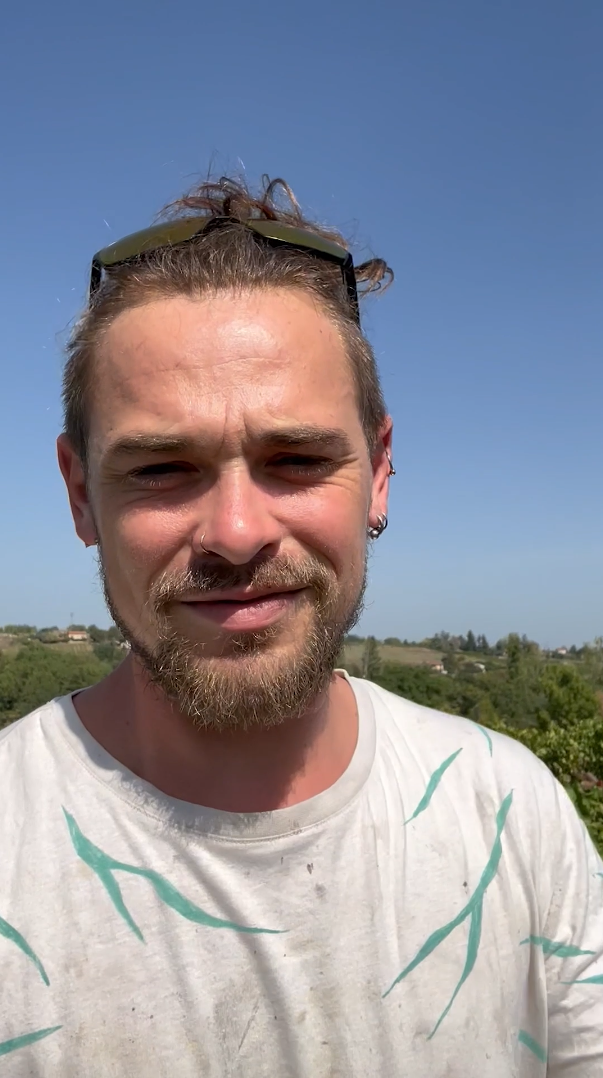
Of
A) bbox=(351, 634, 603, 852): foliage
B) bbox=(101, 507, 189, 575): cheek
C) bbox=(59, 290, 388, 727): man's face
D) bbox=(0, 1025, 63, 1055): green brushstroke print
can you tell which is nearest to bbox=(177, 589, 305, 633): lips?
bbox=(59, 290, 388, 727): man's face

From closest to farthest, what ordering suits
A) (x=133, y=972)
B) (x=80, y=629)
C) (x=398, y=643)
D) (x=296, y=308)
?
(x=133, y=972) < (x=296, y=308) < (x=80, y=629) < (x=398, y=643)

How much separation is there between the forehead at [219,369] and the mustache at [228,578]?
0.29m

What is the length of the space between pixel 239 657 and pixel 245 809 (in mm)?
372

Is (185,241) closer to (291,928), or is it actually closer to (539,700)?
(291,928)

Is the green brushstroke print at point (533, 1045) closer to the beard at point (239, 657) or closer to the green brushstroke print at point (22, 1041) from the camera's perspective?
the beard at point (239, 657)

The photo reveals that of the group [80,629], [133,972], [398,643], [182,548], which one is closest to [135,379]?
[182,548]

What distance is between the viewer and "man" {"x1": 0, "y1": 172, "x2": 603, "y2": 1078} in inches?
56.3

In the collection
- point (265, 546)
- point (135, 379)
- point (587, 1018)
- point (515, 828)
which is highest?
point (135, 379)

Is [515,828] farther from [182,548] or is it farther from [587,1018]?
[182,548]

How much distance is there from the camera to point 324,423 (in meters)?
1.62

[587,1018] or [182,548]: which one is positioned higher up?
[182,548]

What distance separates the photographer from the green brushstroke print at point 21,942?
4.60ft

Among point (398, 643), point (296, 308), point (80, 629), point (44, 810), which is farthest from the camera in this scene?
point (398, 643)

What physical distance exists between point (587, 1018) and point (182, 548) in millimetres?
1441
